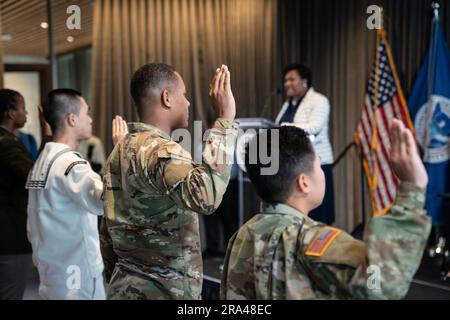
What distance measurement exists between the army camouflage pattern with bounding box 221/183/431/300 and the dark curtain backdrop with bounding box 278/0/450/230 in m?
3.80

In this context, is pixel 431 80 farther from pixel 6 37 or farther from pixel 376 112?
pixel 6 37

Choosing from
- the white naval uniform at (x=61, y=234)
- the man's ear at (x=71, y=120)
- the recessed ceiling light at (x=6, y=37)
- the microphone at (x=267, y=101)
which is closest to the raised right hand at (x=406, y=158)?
the white naval uniform at (x=61, y=234)

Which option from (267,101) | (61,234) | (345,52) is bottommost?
(61,234)

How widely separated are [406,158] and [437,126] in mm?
3498

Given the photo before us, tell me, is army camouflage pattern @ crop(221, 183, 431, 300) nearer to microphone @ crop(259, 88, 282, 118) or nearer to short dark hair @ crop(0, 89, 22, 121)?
short dark hair @ crop(0, 89, 22, 121)

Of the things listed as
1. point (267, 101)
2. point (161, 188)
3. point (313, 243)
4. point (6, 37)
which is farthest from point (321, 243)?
point (6, 37)

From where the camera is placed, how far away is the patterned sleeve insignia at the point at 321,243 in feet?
3.56

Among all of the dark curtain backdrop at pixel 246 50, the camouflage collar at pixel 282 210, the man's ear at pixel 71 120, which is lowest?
the camouflage collar at pixel 282 210

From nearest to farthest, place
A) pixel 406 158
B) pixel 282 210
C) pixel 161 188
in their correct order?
pixel 406 158, pixel 282 210, pixel 161 188

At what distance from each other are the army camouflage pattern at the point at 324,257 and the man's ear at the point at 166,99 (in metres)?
0.50

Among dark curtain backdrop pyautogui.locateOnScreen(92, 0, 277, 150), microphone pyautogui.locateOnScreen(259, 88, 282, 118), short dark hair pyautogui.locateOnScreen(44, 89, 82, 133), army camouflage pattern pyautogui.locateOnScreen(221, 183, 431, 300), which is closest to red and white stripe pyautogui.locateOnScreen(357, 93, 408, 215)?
microphone pyautogui.locateOnScreen(259, 88, 282, 118)

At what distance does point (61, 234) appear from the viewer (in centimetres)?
197

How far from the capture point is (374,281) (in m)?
1.04

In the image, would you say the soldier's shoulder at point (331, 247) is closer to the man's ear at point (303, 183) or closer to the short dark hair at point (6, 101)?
the man's ear at point (303, 183)
